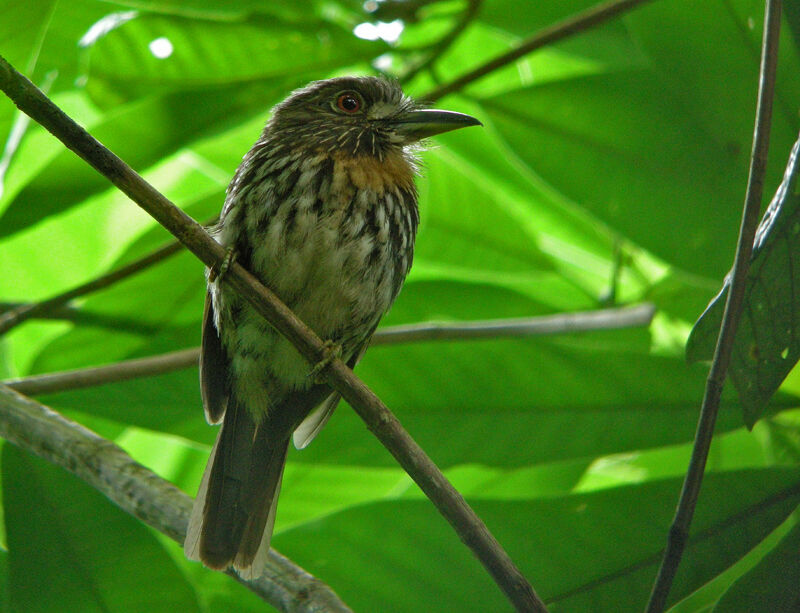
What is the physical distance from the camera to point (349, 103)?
2.80 metres

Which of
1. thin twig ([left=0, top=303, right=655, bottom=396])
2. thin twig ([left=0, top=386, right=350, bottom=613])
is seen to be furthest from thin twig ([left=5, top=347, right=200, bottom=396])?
thin twig ([left=0, top=386, right=350, bottom=613])

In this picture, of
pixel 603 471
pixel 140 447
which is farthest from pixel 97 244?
pixel 603 471

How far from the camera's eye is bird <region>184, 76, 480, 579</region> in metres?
2.39

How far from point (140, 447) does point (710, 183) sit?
5.85 feet

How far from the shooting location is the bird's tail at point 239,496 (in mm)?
2227

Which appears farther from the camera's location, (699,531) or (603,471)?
(603,471)

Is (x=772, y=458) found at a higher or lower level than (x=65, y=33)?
lower

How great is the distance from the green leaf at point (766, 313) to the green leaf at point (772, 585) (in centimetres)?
28

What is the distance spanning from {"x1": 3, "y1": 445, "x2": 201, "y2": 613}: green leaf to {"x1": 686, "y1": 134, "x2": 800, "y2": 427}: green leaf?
4.02 ft

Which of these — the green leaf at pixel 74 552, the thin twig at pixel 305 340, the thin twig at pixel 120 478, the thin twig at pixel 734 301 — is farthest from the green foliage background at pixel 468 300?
the thin twig at pixel 305 340

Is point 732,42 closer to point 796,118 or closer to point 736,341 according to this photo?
point 796,118

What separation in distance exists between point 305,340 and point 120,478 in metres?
0.58

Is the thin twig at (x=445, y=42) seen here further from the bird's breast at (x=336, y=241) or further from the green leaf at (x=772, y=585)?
the green leaf at (x=772, y=585)

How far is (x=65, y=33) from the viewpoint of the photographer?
2.67 meters
